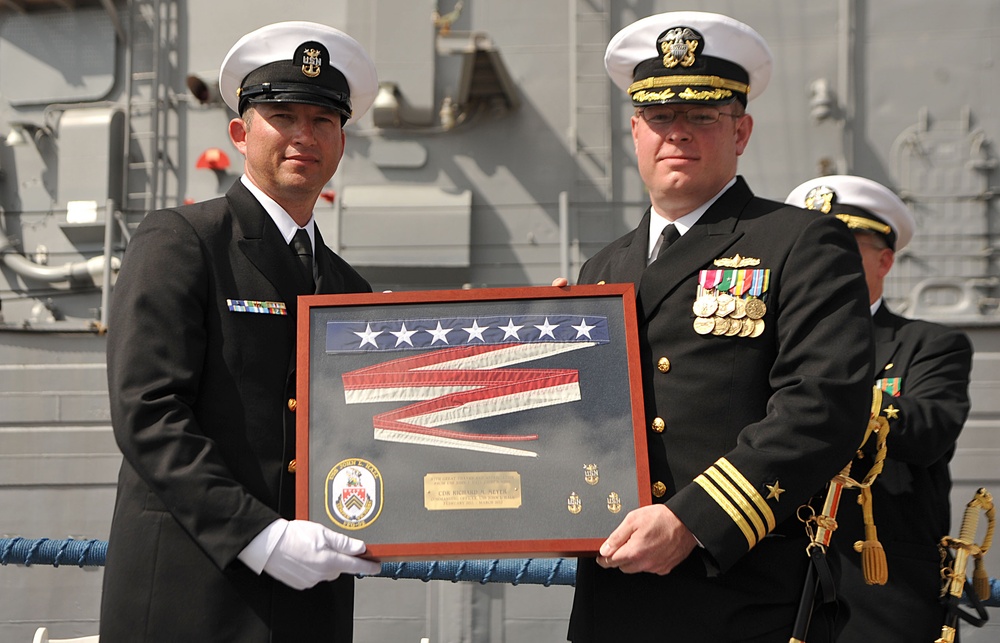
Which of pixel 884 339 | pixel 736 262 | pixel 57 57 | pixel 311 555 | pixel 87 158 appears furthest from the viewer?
pixel 57 57

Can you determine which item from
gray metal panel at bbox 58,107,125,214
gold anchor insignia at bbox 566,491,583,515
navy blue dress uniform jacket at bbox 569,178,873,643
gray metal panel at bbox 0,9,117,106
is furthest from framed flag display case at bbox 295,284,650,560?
gray metal panel at bbox 0,9,117,106

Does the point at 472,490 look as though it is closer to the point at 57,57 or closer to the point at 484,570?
the point at 484,570

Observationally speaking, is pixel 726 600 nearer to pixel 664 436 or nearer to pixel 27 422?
pixel 664 436

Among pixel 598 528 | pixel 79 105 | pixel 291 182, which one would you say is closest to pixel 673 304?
pixel 598 528

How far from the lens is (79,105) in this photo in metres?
9.52

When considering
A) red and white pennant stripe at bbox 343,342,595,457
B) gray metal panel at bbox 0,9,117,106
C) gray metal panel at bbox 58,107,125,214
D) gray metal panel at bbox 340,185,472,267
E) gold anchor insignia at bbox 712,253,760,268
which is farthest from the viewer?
gray metal panel at bbox 0,9,117,106

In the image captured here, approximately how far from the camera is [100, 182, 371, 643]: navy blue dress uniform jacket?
197cm

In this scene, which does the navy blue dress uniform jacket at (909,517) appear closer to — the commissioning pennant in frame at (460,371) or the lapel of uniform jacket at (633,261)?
the lapel of uniform jacket at (633,261)

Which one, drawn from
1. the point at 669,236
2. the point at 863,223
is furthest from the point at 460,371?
the point at 863,223

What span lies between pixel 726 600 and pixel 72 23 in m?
9.39

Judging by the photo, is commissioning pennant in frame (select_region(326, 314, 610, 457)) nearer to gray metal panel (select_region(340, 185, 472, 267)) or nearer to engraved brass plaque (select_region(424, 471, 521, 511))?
engraved brass plaque (select_region(424, 471, 521, 511))

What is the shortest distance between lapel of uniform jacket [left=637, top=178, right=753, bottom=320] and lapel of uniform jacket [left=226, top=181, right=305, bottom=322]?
0.76 m

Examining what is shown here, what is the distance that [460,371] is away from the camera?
212 centimetres

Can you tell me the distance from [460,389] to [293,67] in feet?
2.73
